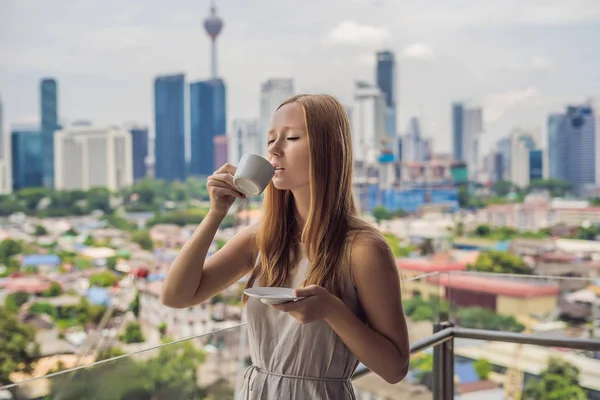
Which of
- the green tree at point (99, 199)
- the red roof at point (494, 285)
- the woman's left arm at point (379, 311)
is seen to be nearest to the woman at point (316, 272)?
the woman's left arm at point (379, 311)

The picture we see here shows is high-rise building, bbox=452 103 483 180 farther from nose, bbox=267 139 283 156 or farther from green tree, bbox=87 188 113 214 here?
nose, bbox=267 139 283 156

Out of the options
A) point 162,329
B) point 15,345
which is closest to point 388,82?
point 162,329

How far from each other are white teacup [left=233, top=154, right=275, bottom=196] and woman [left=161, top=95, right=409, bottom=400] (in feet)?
0.11

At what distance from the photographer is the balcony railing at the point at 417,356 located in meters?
1.20

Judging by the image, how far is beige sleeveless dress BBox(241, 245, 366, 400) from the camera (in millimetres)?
955

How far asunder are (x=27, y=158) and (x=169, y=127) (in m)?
6.91

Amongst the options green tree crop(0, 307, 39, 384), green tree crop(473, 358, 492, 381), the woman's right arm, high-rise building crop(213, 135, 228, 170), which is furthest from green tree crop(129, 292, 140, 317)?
the woman's right arm

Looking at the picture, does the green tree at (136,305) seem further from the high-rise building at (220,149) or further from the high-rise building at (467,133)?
the high-rise building at (467,133)

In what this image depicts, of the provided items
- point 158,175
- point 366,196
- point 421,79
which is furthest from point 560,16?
point 158,175

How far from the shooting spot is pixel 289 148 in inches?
39.2

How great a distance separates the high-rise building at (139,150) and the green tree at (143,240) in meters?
3.56

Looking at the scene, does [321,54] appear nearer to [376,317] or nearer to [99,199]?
[99,199]

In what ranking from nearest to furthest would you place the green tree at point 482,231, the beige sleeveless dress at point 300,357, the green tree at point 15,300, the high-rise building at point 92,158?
the beige sleeveless dress at point 300,357
the green tree at point 15,300
the green tree at point 482,231
the high-rise building at point 92,158

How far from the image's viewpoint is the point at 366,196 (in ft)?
111
